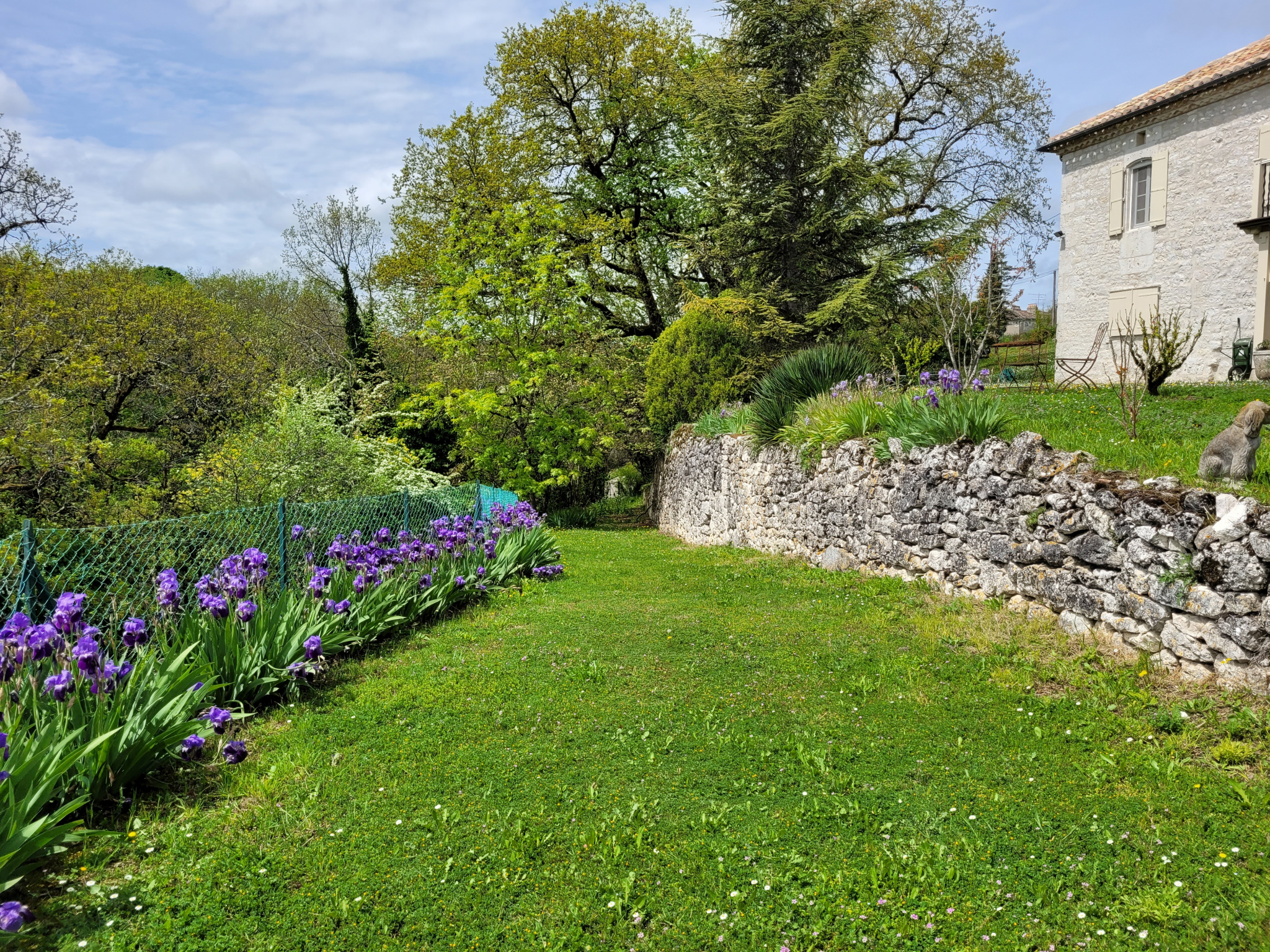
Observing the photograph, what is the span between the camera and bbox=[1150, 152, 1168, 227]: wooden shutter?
16.0 m

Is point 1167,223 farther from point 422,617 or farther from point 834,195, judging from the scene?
point 422,617

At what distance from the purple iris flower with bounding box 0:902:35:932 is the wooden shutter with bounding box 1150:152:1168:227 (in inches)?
814

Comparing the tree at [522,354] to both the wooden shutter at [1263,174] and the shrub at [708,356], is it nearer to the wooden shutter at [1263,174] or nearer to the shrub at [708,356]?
the shrub at [708,356]

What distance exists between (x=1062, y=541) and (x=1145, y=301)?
14199mm

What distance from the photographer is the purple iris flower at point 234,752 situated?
378cm

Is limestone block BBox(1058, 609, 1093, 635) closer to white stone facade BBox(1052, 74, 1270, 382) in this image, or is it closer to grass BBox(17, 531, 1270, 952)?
grass BBox(17, 531, 1270, 952)

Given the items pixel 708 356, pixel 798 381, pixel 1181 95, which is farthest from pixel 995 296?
pixel 798 381


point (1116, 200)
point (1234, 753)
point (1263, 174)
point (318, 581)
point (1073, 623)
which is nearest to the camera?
point (1234, 753)

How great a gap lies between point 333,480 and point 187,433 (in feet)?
23.2

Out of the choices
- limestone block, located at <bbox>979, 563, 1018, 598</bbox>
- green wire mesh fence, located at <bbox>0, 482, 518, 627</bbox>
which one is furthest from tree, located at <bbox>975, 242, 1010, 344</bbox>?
green wire mesh fence, located at <bbox>0, 482, 518, 627</bbox>

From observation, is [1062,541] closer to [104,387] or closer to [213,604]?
[213,604]

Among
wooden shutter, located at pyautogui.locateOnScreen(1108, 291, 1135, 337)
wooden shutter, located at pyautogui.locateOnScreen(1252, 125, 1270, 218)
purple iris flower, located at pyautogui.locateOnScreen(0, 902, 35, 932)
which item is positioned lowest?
purple iris flower, located at pyautogui.locateOnScreen(0, 902, 35, 932)

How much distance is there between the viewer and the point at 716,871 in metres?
3.14

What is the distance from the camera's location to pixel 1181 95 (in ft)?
49.8
